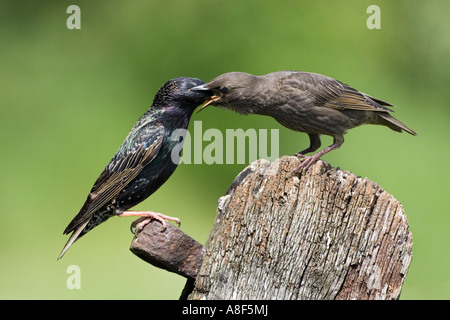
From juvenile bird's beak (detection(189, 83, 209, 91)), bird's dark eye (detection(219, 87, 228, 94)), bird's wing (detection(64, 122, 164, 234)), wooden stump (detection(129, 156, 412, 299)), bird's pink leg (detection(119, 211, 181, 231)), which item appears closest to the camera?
wooden stump (detection(129, 156, 412, 299))

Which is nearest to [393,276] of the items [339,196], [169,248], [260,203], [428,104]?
[339,196]

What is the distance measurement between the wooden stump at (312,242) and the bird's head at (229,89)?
1952mm

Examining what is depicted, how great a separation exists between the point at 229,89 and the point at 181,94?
0.55m

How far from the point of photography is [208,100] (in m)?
7.07

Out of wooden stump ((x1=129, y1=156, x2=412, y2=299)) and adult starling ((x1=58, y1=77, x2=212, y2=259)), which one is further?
adult starling ((x1=58, y1=77, x2=212, y2=259))

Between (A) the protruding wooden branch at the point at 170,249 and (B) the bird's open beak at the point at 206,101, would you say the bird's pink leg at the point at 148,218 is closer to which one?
(A) the protruding wooden branch at the point at 170,249

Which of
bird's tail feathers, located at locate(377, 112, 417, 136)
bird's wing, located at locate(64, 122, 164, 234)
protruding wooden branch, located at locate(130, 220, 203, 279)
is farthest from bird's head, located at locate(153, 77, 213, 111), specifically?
bird's tail feathers, located at locate(377, 112, 417, 136)

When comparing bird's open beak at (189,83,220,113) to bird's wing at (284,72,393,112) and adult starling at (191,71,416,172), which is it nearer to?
adult starling at (191,71,416,172)

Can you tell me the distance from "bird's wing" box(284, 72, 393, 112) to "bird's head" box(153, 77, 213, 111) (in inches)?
42.1

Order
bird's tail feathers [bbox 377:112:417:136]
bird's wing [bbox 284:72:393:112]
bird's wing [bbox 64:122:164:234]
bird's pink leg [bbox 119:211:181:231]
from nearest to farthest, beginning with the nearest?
bird's pink leg [bbox 119:211:181:231] → bird's wing [bbox 64:122:164:234] → bird's wing [bbox 284:72:393:112] → bird's tail feathers [bbox 377:112:417:136]

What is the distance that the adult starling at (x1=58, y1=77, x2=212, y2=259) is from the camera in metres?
6.40

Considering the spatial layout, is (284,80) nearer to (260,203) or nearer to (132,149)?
(132,149)

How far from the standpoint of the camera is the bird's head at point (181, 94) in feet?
22.4

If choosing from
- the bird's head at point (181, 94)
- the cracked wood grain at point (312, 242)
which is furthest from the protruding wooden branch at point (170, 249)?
the bird's head at point (181, 94)
